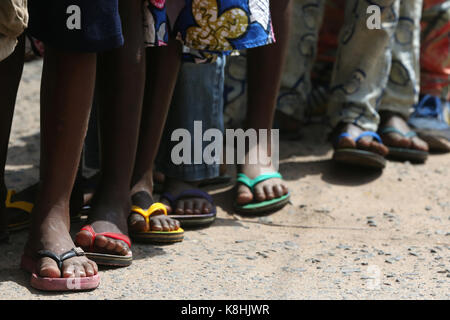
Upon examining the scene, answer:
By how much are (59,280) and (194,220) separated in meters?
0.70

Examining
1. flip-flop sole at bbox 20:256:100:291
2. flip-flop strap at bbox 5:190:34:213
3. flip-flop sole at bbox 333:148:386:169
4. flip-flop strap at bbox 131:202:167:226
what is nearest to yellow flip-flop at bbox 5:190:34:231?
flip-flop strap at bbox 5:190:34:213

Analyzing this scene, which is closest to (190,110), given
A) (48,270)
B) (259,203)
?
(259,203)

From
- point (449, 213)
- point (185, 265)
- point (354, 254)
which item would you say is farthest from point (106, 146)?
point (449, 213)

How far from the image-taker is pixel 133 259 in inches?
74.2

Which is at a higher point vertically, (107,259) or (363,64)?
(363,64)

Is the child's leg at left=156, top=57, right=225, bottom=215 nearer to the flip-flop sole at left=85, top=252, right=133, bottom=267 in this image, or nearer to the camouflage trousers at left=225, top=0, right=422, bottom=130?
the flip-flop sole at left=85, top=252, right=133, bottom=267

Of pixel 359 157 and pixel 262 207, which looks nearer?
pixel 262 207

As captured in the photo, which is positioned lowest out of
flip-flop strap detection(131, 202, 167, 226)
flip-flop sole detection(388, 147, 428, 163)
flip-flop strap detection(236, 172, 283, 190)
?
flip-flop strap detection(131, 202, 167, 226)

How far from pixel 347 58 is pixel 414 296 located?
5.05 feet

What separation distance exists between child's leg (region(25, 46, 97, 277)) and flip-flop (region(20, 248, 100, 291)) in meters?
0.01

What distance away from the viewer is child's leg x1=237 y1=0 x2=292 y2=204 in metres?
2.39

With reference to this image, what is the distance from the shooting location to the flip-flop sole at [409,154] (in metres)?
2.98

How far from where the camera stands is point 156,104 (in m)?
2.04

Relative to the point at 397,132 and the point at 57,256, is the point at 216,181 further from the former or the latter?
the point at 57,256
